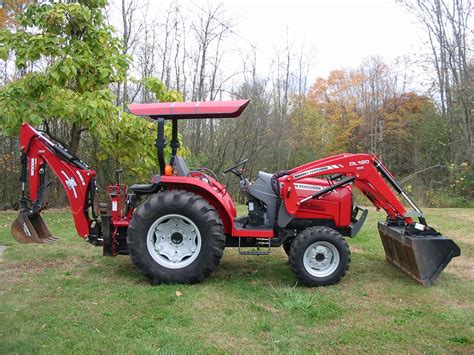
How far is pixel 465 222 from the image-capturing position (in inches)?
429

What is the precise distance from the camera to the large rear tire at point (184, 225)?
18.2 ft

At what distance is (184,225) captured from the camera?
5.77m

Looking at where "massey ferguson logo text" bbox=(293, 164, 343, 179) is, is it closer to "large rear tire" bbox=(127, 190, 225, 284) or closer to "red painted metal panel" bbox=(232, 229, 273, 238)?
"red painted metal panel" bbox=(232, 229, 273, 238)

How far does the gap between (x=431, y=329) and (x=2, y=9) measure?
16.9 m

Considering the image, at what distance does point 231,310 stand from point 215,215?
1.25m

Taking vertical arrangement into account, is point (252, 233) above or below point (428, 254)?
above

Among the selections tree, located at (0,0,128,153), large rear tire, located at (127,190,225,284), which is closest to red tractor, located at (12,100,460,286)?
large rear tire, located at (127,190,225,284)

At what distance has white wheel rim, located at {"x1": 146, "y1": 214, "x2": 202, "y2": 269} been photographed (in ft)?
18.8

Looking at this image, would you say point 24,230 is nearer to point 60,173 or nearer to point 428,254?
point 60,173

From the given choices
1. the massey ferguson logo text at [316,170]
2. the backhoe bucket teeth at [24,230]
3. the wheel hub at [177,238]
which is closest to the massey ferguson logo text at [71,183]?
the backhoe bucket teeth at [24,230]

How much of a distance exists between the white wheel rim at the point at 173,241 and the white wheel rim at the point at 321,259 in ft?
4.43

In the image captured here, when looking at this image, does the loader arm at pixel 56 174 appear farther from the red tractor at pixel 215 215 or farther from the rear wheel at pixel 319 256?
the rear wheel at pixel 319 256

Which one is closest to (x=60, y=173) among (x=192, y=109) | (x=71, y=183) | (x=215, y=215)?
(x=71, y=183)

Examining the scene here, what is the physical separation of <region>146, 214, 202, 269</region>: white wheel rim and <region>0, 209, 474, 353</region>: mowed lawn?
389 millimetres
